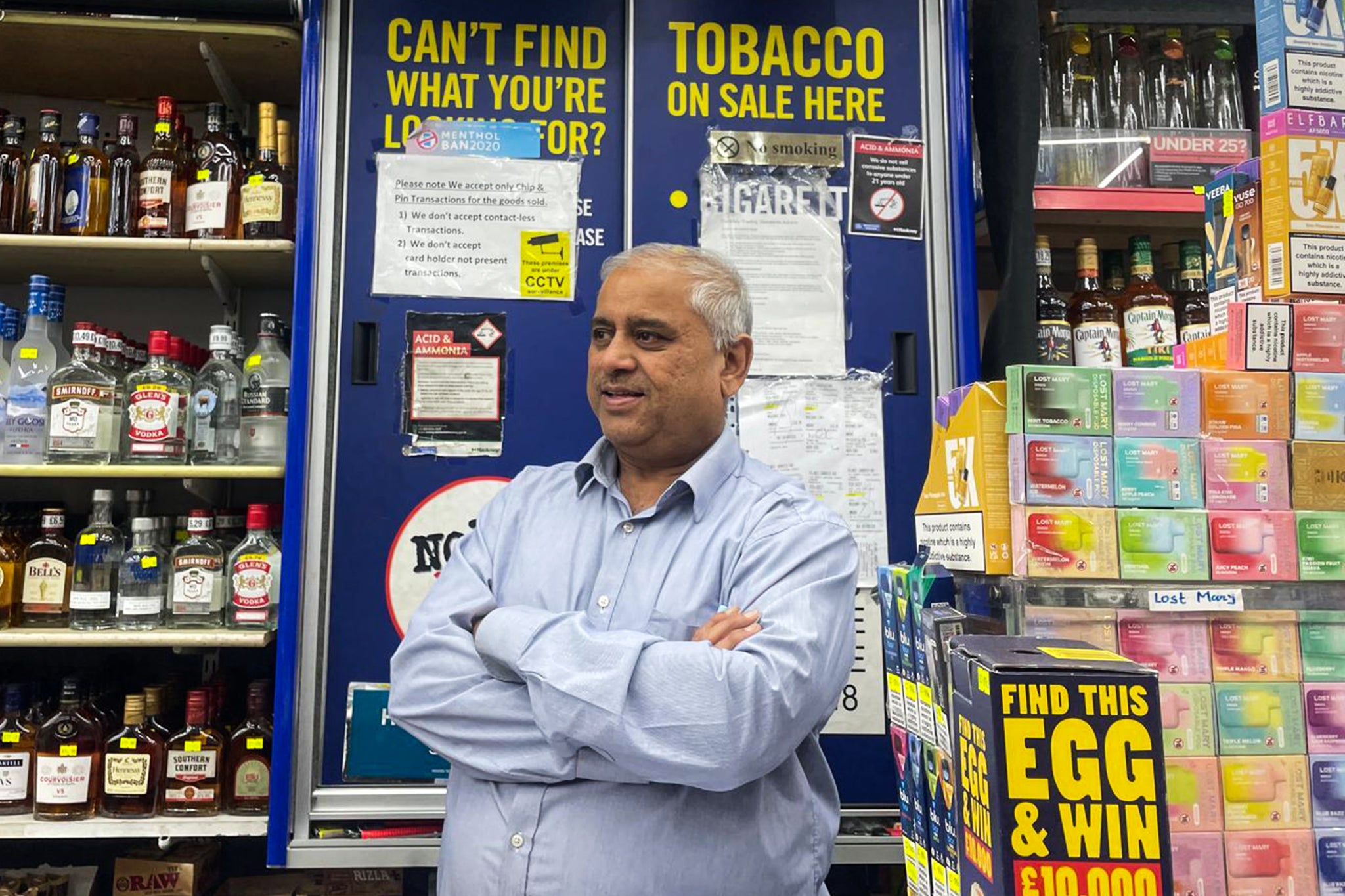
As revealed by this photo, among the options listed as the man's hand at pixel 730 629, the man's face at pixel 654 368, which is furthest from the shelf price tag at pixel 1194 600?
the man's face at pixel 654 368

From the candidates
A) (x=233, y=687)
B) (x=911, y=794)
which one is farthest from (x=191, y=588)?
(x=911, y=794)

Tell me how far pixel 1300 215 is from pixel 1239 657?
0.69 m

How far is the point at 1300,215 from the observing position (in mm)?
1393

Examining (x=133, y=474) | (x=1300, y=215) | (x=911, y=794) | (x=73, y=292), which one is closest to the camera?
(x=911, y=794)

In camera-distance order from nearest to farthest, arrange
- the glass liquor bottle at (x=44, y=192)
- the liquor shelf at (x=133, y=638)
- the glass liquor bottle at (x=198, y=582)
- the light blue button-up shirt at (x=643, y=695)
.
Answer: the light blue button-up shirt at (x=643, y=695) < the liquor shelf at (x=133, y=638) < the glass liquor bottle at (x=198, y=582) < the glass liquor bottle at (x=44, y=192)

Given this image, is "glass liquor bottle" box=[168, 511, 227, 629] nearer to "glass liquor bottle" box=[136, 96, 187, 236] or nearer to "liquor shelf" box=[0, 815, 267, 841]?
"liquor shelf" box=[0, 815, 267, 841]

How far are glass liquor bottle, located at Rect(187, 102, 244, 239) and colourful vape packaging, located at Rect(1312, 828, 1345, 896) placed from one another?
2358 mm

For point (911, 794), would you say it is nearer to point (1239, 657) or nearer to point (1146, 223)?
point (1239, 657)

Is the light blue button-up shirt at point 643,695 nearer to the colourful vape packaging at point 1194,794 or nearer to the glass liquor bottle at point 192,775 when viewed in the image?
the colourful vape packaging at point 1194,794

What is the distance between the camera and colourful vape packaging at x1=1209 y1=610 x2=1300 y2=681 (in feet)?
4.12

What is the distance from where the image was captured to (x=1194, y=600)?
1251mm

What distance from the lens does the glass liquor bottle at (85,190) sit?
6.88 feet

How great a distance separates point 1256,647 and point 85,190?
8.27 ft

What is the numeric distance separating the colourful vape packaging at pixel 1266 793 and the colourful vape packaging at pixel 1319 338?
56 cm
